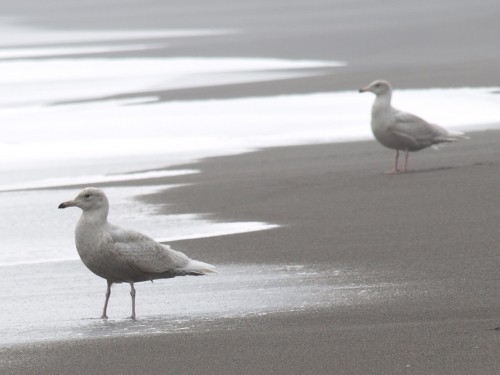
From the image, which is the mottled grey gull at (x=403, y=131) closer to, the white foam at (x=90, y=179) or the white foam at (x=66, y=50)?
the white foam at (x=90, y=179)

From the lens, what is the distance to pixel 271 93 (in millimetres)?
23172

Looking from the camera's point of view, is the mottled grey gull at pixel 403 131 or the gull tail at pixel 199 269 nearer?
the gull tail at pixel 199 269

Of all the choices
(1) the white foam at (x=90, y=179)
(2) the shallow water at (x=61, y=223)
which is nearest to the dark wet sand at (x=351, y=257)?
(2) the shallow water at (x=61, y=223)

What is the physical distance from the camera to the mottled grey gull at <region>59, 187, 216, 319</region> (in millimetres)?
8906

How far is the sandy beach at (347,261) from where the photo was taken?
23.4 ft

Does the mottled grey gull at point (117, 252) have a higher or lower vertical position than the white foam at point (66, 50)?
lower

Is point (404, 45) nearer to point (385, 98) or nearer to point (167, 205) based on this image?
point (385, 98)

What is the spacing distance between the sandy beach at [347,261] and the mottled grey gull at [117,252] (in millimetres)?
337

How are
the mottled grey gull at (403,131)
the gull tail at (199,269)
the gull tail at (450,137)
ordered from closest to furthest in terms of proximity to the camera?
the gull tail at (199,269) → the mottled grey gull at (403,131) → the gull tail at (450,137)

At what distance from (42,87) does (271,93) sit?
551 centimetres

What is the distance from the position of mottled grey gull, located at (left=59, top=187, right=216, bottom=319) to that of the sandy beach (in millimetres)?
337

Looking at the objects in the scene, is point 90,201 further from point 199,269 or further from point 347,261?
point 347,261

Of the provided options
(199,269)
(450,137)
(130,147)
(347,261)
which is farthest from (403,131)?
(199,269)

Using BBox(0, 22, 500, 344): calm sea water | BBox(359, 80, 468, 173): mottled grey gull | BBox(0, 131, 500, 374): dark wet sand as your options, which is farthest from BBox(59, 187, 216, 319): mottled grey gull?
BBox(359, 80, 468, 173): mottled grey gull
